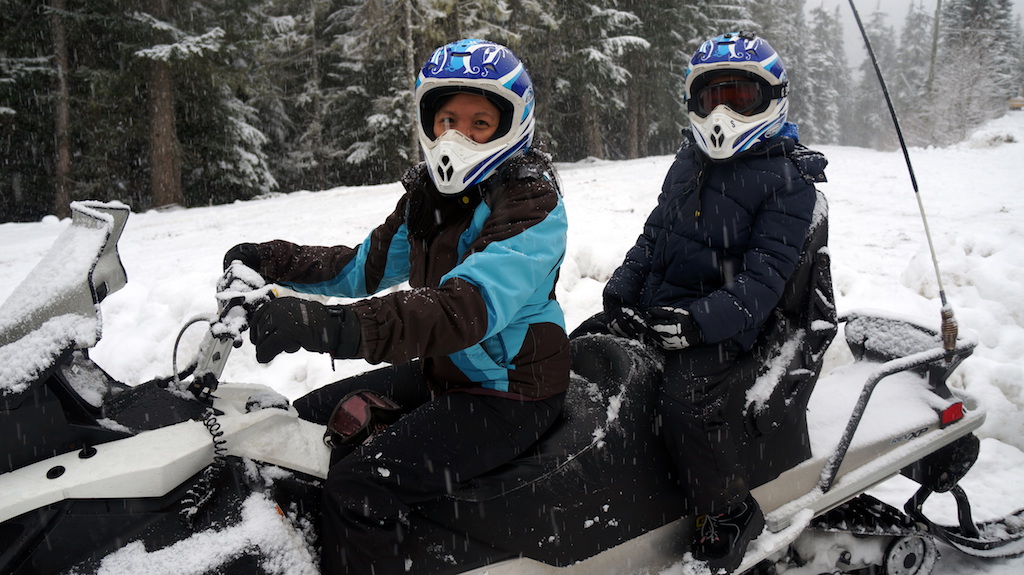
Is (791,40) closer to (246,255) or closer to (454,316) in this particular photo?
(246,255)

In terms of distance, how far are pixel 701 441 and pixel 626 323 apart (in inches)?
24.7

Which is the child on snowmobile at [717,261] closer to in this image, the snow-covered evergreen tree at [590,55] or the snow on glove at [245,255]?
the snow on glove at [245,255]

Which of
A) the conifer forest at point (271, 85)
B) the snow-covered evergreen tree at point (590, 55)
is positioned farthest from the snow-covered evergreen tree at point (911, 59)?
the snow-covered evergreen tree at point (590, 55)

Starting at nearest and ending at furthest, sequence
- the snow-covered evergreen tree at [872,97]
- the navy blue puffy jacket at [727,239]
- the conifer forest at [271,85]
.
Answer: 1. the navy blue puffy jacket at [727,239]
2. the conifer forest at [271,85]
3. the snow-covered evergreen tree at [872,97]

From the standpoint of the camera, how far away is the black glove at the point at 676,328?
91.6 inches

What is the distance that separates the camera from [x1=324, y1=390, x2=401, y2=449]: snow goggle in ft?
6.43

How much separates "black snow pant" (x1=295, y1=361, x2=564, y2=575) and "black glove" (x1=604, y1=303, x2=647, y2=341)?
2.15 feet

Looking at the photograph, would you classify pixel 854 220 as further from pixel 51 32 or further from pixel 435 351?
pixel 51 32

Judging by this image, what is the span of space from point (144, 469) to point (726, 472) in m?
1.79

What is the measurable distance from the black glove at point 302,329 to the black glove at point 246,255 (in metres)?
0.77

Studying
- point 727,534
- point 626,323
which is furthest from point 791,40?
point 727,534

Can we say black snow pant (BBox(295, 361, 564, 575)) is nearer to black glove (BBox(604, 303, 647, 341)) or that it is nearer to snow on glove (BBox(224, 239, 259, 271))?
black glove (BBox(604, 303, 647, 341))

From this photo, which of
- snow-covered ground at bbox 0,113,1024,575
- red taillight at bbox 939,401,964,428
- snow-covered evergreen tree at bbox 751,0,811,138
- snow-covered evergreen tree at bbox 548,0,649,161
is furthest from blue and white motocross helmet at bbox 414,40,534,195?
snow-covered evergreen tree at bbox 751,0,811,138

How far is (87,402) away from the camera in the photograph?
1763 mm
